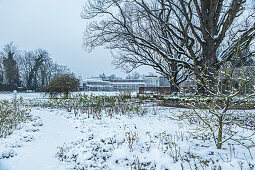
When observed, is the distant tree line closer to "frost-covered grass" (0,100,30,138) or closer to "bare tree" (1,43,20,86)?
"bare tree" (1,43,20,86)

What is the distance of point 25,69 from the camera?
41.4m

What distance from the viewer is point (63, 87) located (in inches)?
577

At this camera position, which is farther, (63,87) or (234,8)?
(63,87)

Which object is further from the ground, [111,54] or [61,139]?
[111,54]

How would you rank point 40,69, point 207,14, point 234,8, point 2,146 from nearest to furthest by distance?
1. point 2,146
2. point 234,8
3. point 207,14
4. point 40,69

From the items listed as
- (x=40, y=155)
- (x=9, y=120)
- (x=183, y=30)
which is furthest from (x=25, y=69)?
(x=40, y=155)

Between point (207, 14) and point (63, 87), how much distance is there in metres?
13.2

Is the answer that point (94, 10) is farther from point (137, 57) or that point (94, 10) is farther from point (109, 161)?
point (109, 161)

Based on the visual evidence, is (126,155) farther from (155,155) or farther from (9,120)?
(9,120)

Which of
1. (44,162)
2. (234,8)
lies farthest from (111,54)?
(44,162)

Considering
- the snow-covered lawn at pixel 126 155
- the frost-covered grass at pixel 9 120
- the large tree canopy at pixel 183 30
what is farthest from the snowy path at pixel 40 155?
the large tree canopy at pixel 183 30

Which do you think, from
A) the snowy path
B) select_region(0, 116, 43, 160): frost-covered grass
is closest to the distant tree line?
select_region(0, 116, 43, 160): frost-covered grass

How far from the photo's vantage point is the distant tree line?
31906 millimetres

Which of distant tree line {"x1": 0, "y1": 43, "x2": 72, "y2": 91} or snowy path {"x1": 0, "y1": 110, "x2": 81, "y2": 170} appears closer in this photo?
snowy path {"x1": 0, "y1": 110, "x2": 81, "y2": 170}
